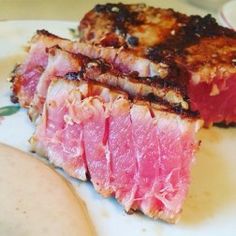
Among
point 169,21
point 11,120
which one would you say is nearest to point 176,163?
point 11,120

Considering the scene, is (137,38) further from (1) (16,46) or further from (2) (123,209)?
(2) (123,209)

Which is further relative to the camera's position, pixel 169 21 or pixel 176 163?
pixel 169 21

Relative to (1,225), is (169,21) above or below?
above

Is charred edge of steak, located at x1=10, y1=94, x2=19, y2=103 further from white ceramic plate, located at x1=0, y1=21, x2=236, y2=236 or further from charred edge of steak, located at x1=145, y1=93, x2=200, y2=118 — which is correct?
charred edge of steak, located at x1=145, y1=93, x2=200, y2=118

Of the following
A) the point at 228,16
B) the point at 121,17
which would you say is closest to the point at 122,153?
the point at 121,17

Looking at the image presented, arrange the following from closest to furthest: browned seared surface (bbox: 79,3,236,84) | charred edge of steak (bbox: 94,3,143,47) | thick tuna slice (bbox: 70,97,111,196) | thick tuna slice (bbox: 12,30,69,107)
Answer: thick tuna slice (bbox: 70,97,111,196) < thick tuna slice (bbox: 12,30,69,107) < browned seared surface (bbox: 79,3,236,84) < charred edge of steak (bbox: 94,3,143,47)

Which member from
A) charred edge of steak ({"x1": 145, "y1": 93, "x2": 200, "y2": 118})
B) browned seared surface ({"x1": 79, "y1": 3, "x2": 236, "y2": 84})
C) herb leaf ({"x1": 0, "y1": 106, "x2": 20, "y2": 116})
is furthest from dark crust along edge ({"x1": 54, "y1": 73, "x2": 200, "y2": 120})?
herb leaf ({"x1": 0, "y1": 106, "x2": 20, "y2": 116})

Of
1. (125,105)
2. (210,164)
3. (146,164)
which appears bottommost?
(210,164)

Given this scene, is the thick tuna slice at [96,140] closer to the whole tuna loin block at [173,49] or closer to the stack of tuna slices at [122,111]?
the stack of tuna slices at [122,111]
